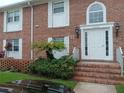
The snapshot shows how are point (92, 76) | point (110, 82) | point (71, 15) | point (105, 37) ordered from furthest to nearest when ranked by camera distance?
1. point (71, 15)
2. point (105, 37)
3. point (92, 76)
4. point (110, 82)

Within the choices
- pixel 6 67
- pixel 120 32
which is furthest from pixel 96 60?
pixel 6 67

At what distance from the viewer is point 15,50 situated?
21578 millimetres

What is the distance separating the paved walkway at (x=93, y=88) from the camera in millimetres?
11019

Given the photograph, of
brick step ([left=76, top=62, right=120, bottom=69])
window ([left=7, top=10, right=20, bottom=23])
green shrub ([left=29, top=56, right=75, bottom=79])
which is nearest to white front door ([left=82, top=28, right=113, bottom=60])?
brick step ([left=76, top=62, right=120, bottom=69])

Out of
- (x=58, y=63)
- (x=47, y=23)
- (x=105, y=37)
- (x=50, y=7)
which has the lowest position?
(x=58, y=63)

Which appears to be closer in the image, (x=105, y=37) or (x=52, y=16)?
(x=105, y=37)

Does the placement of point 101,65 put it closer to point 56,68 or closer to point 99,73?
point 99,73

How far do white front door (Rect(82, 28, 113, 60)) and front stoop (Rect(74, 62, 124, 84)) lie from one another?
72.9 inches

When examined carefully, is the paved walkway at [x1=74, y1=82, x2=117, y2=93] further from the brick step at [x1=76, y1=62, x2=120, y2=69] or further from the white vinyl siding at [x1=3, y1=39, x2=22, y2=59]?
the white vinyl siding at [x1=3, y1=39, x2=22, y2=59]

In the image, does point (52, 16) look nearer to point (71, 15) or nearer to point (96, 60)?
point (71, 15)

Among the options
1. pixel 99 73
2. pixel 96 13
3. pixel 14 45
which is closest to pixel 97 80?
pixel 99 73

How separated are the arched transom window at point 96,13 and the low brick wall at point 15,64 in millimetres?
5009

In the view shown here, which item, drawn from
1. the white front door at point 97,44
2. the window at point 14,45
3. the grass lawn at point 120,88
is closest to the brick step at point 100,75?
the grass lawn at point 120,88

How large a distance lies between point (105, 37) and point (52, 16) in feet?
15.4
